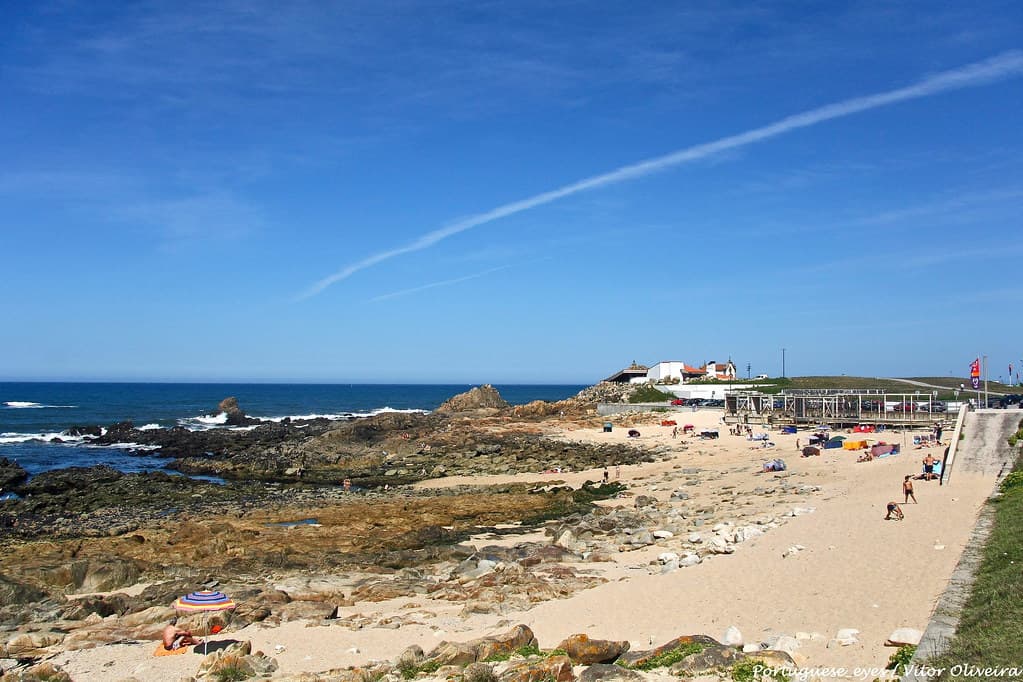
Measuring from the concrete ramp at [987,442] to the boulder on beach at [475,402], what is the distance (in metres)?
55.0

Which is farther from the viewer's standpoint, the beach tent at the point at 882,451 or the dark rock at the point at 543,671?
the beach tent at the point at 882,451

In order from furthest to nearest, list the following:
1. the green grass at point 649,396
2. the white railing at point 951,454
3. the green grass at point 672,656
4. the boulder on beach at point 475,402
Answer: the boulder on beach at point 475,402 < the green grass at point 649,396 < the white railing at point 951,454 < the green grass at point 672,656

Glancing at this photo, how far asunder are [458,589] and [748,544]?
7.27 meters

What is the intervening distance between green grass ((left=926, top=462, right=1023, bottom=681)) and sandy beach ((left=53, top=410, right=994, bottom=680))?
790 millimetres

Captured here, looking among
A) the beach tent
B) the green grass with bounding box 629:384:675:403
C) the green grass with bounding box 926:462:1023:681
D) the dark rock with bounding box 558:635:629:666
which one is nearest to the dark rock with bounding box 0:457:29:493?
the dark rock with bounding box 558:635:629:666

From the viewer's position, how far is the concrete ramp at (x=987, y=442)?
25672 mm

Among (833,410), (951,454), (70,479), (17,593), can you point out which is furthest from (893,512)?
(70,479)

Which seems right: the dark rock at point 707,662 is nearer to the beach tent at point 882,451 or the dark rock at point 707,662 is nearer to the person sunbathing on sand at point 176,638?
the person sunbathing on sand at point 176,638

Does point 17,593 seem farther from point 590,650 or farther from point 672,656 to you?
point 672,656

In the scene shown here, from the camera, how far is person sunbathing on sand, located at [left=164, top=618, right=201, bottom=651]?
44.8 ft

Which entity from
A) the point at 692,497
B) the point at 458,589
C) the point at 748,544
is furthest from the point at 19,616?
the point at 692,497

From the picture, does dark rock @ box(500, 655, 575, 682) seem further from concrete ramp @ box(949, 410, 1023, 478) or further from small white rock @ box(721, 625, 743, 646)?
concrete ramp @ box(949, 410, 1023, 478)

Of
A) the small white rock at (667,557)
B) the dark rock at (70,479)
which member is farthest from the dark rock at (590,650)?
the dark rock at (70,479)

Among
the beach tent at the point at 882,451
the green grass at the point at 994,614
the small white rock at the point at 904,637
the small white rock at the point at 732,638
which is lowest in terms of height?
the small white rock at the point at 732,638
